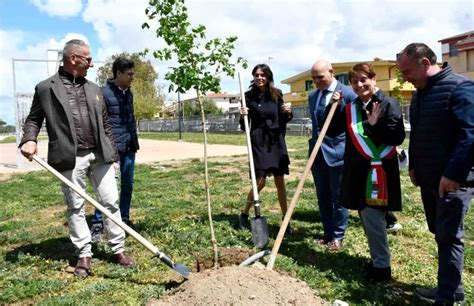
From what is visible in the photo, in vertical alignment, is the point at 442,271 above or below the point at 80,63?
below

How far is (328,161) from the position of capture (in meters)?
4.89

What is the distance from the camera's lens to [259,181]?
18.6ft

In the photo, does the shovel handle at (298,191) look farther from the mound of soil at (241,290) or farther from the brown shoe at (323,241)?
the brown shoe at (323,241)

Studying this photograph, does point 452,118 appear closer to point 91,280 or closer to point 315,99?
point 315,99

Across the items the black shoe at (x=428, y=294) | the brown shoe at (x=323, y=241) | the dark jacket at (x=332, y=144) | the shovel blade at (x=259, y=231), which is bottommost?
the black shoe at (x=428, y=294)

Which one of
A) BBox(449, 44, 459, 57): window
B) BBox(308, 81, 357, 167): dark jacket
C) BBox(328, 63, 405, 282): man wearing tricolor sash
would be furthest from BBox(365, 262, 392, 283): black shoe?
BBox(449, 44, 459, 57): window

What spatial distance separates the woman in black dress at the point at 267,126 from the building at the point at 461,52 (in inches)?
1349

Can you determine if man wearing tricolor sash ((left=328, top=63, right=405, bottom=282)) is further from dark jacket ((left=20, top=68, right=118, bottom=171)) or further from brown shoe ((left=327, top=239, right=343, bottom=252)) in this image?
dark jacket ((left=20, top=68, right=118, bottom=171))

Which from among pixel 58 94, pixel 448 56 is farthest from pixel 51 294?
pixel 448 56

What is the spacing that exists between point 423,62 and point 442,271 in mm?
1563

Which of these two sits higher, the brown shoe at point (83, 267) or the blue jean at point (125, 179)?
the blue jean at point (125, 179)

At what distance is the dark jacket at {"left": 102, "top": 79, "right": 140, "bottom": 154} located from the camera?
5.57 metres

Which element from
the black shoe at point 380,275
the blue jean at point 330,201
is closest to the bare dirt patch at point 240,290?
the black shoe at point 380,275

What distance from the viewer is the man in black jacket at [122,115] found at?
18.2 feet
